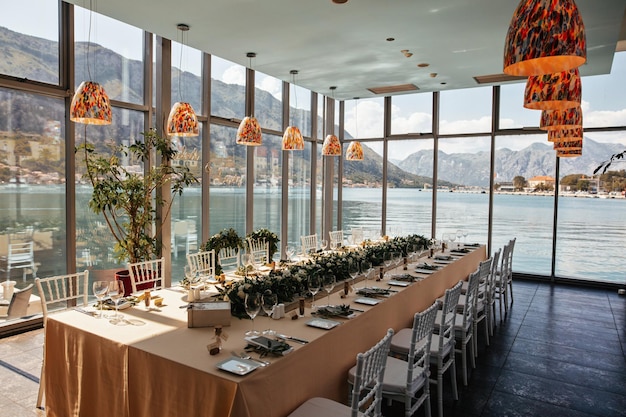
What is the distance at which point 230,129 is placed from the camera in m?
8.05

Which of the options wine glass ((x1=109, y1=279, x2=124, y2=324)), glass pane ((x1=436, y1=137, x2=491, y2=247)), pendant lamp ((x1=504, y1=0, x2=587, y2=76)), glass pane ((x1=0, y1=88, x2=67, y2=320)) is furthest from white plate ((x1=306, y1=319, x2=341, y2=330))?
glass pane ((x1=436, y1=137, x2=491, y2=247))

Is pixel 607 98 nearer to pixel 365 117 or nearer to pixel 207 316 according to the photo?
pixel 365 117

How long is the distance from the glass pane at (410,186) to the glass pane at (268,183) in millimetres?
2817

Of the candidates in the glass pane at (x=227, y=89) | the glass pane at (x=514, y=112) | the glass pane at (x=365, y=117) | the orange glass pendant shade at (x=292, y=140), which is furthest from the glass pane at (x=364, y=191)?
the orange glass pendant shade at (x=292, y=140)

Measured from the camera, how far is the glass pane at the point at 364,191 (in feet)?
35.7

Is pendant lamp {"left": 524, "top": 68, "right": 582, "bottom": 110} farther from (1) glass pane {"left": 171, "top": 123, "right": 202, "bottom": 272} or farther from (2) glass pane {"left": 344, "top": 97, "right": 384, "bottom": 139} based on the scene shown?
(2) glass pane {"left": 344, "top": 97, "right": 384, "bottom": 139}

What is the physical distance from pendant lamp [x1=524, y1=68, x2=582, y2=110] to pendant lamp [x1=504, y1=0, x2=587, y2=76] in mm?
1017

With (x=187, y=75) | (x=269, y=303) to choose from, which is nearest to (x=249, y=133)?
(x=187, y=75)

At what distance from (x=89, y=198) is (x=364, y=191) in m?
6.65

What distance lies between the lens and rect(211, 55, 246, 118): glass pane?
771cm

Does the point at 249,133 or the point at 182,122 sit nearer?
the point at 182,122

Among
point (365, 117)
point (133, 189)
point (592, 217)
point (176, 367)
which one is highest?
point (365, 117)

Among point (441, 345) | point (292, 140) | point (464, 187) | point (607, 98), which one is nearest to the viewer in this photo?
point (441, 345)

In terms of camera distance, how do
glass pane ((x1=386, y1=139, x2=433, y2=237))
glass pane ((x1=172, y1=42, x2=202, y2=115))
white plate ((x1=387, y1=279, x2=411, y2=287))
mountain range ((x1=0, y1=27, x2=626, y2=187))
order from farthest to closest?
glass pane ((x1=386, y1=139, x2=433, y2=237)), glass pane ((x1=172, y1=42, x2=202, y2=115)), mountain range ((x1=0, y1=27, x2=626, y2=187)), white plate ((x1=387, y1=279, x2=411, y2=287))
